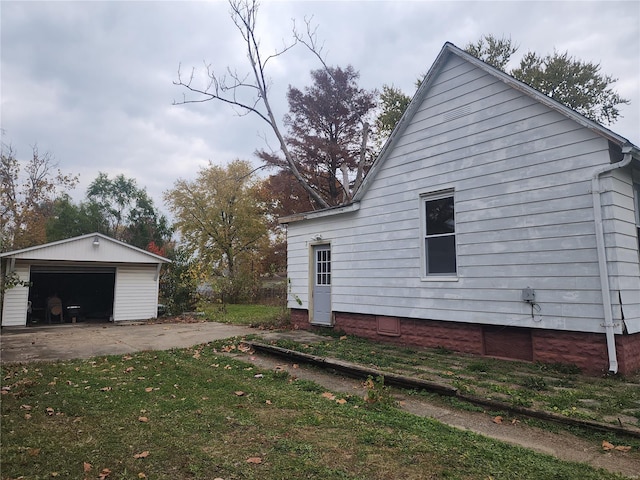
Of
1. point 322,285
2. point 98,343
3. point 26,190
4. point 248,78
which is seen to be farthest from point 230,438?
point 26,190

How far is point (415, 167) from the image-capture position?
808cm

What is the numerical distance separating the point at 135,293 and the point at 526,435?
1686cm

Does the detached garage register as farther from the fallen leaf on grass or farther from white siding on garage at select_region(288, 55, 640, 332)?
the fallen leaf on grass

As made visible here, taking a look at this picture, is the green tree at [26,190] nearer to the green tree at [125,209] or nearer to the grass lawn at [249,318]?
the green tree at [125,209]

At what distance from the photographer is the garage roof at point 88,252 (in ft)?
46.8

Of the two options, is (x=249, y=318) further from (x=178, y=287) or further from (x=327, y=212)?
(x=327, y=212)

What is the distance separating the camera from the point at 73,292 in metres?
19.9

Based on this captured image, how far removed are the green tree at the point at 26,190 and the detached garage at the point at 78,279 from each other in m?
10.3

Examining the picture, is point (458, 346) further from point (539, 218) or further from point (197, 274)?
point (197, 274)

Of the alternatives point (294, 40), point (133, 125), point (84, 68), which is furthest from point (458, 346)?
point (133, 125)

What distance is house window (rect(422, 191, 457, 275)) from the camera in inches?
293

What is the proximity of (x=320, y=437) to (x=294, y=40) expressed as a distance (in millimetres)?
15563

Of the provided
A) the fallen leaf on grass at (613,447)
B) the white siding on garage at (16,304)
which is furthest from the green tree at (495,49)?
the white siding on garage at (16,304)

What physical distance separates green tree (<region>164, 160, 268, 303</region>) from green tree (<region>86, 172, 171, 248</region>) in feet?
24.4
